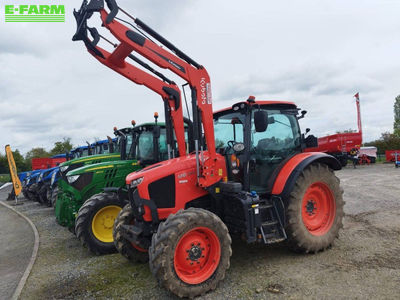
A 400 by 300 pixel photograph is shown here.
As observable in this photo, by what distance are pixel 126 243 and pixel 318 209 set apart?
305 cm

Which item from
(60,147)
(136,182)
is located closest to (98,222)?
(136,182)

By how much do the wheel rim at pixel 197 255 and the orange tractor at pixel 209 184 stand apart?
0.04 feet

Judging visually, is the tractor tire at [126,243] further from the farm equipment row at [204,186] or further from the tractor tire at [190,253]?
the tractor tire at [190,253]

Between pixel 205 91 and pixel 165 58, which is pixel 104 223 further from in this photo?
pixel 165 58

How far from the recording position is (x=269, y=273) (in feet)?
13.3

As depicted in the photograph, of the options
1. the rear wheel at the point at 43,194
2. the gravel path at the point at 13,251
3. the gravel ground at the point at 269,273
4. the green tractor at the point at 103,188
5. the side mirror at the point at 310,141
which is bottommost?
the gravel path at the point at 13,251

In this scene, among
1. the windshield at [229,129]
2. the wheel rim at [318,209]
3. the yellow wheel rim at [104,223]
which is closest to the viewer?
the windshield at [229,129]

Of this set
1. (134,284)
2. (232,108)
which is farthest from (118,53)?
(134,284)

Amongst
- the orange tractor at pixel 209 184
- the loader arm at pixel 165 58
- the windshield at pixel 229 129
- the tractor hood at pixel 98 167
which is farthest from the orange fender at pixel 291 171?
the tractor hood at pixel 98 167

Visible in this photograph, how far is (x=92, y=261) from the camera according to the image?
5.16 m

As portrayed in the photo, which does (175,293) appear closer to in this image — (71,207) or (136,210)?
(136,210)

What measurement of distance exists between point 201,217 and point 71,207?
3.69 metres

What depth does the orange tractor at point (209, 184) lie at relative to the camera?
3.64 meters

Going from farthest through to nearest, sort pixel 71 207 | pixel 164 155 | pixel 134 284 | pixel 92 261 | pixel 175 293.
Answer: pixel 164 155, pixel 71 207, pixel 92 261, pixel 134 284, pixel 175 293
